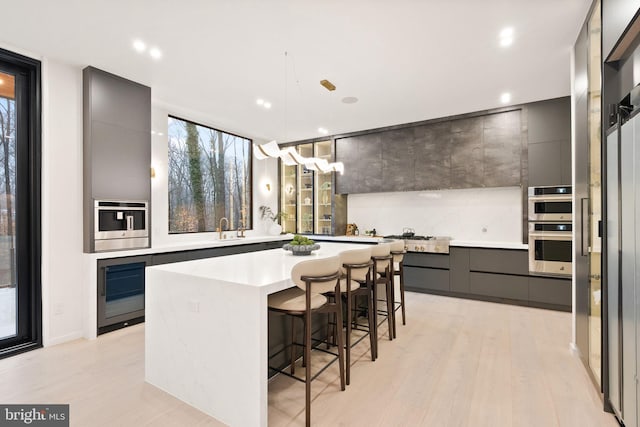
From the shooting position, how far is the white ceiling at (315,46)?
240 centimetres

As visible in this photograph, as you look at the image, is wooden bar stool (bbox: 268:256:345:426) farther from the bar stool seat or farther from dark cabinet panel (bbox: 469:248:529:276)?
dark cabinet panel (bbox: 469:248:529:276)

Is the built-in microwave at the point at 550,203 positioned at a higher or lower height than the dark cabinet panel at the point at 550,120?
lower

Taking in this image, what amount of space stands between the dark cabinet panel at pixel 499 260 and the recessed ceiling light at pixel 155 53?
14.9 feet

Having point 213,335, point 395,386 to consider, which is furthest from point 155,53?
point 395,386

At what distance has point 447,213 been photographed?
5.34 m

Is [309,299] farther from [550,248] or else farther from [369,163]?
[369,163]

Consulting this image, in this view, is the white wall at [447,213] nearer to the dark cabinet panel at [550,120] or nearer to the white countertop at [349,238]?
the white countertop at [349,238]

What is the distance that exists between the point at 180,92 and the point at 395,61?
2645 millimetres

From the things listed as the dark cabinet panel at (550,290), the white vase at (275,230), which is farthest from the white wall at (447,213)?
the white vase at (275,230)

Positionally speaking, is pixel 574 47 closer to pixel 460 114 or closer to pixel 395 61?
pixel 395 61

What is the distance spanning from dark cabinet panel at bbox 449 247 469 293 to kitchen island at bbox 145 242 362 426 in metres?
3.32

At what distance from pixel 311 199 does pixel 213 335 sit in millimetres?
4785

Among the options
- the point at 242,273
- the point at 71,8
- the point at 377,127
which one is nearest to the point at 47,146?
the point at 71,8

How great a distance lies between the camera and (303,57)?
310cm
